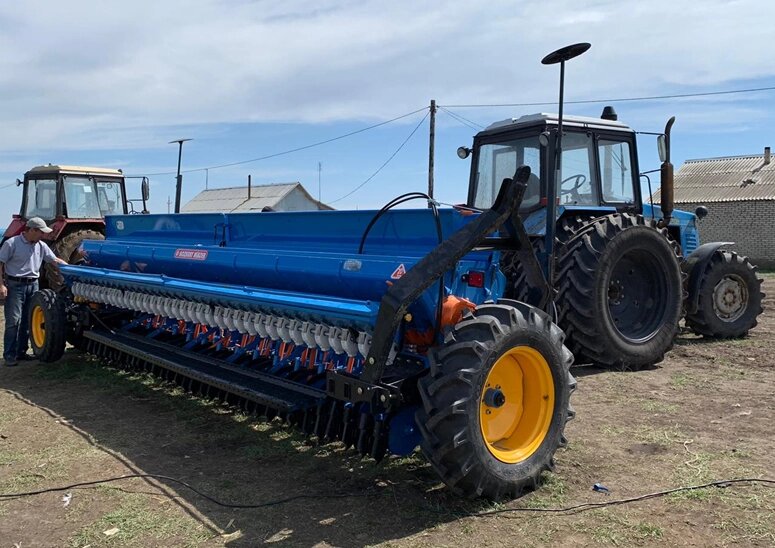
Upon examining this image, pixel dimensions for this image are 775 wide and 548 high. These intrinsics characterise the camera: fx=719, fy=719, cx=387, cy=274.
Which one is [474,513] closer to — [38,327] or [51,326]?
[51,326]

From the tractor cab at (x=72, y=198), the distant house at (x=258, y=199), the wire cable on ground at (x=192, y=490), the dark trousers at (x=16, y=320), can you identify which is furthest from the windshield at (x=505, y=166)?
the distant house at (x=258, y=199)

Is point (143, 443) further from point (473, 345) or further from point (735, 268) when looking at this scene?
point (735, 268)

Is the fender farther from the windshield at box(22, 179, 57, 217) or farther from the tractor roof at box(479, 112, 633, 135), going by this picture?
the windshield at box(22, 179, 57, 217)

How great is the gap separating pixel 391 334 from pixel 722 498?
1958 millimetres

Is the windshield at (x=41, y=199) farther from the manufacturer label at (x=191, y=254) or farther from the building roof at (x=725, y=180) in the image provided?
the building roof at (x=725, y=180)

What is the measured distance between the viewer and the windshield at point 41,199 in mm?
12758

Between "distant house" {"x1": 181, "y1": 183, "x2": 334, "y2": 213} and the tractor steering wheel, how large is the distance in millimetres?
34058

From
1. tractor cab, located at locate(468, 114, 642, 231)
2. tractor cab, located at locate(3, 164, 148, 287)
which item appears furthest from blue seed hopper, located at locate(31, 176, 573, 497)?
tractor cab, located at locate(3, 164, 148, 287)

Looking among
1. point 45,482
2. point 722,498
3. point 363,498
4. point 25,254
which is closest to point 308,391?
point 363,498

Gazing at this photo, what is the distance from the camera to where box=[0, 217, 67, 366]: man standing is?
7543 mm

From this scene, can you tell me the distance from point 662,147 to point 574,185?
1204 mm

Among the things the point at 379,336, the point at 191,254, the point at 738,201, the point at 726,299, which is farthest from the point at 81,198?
the point at 738,201

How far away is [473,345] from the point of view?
11.5 feet

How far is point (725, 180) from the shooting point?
89.9ft
